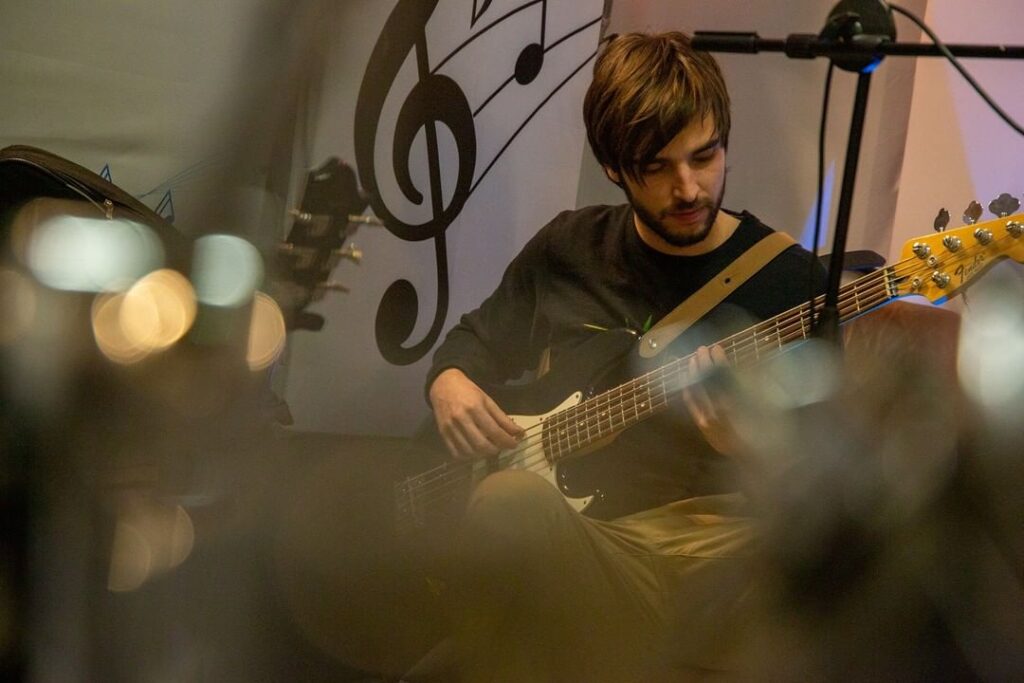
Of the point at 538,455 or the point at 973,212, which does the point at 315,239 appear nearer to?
the point at 538,455

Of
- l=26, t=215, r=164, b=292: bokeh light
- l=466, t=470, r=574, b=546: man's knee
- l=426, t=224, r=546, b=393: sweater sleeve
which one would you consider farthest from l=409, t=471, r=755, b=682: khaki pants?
l=26, t=215, r=164, b=292: bokeh light

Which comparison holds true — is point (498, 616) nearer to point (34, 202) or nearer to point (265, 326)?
point (265, 326)

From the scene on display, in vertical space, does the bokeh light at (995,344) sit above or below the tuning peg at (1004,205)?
below

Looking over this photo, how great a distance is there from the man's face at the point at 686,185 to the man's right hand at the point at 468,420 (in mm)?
369

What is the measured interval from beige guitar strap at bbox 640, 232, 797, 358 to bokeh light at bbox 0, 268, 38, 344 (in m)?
0.85

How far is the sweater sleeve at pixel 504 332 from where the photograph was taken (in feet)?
5.02

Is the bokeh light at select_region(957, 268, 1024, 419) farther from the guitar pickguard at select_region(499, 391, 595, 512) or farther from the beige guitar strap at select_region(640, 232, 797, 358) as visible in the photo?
the guitar pickguard at select_region(499, 391, 595, 512)

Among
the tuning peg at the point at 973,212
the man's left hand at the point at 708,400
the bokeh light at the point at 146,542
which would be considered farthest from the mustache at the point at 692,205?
the bokeh light at the point at 146,542

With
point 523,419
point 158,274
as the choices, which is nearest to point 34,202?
point 158,274

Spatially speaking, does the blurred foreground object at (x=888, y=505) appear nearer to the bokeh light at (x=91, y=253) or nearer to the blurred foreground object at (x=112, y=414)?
the blurred foreground object at (x=112, y=414)

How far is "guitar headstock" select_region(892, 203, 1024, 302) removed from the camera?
1.28 m

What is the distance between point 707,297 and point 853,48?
532 millimetres

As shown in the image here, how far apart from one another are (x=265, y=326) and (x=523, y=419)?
1.36ft

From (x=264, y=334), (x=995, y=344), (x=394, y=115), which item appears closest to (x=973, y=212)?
(x=995, y=344)
